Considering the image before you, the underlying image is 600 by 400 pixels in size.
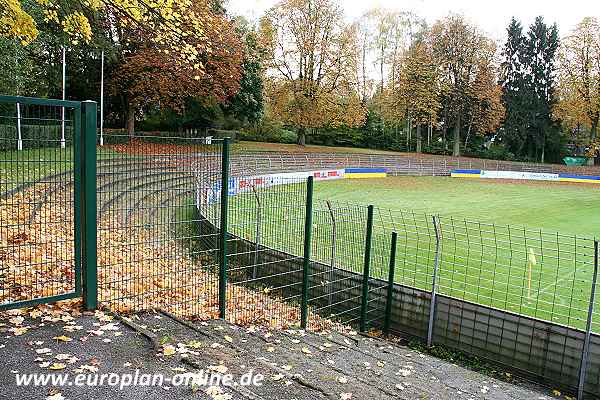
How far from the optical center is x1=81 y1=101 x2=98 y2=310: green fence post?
13.9ft

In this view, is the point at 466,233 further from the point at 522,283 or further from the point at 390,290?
the point at 522,283

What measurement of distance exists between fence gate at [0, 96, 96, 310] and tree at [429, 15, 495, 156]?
155ft

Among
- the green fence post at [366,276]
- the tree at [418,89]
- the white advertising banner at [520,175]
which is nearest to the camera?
the green fence post at [366,276]

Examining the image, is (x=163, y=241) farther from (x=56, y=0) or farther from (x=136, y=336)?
(x=56, y=0)

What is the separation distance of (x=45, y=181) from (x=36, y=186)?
8cm

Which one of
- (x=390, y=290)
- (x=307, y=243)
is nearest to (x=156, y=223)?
(x=307, y=243)

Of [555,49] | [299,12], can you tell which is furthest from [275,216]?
[555,49]

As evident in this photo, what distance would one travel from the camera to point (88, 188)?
428 cm

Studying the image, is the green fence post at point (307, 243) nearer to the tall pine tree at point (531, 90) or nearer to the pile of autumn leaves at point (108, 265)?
the pile of autumn leaves at point (108, 265)

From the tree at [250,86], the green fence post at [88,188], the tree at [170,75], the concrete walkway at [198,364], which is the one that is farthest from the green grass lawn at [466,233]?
the tree at [250,86]

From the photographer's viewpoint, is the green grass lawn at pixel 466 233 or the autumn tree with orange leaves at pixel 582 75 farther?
the autumn tree with orange leaves at pixel 582 75

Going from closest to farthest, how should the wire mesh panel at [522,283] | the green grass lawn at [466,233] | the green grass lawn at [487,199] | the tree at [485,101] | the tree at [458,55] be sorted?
the green grass lawn at [466,233]
the wire mesh panel at [522,283]
the green grass lawn at [487,199]
the tree at [485,101]
the tree at [458,55]

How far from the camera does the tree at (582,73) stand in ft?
144

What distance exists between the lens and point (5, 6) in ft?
25.8
